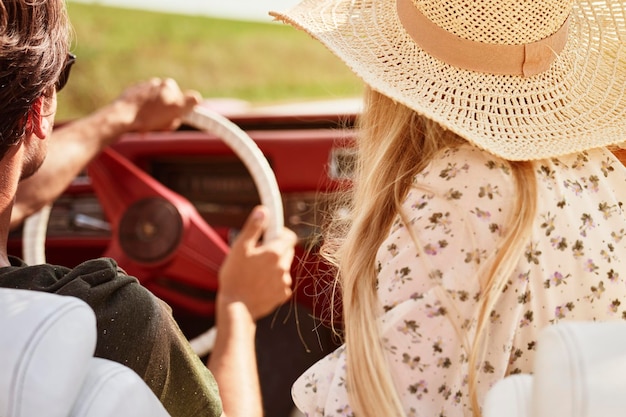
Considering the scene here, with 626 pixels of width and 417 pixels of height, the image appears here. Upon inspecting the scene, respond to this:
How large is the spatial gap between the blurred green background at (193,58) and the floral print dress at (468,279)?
7.03 meters

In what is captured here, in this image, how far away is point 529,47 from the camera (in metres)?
1.40

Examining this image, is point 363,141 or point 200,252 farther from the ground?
point 363,141

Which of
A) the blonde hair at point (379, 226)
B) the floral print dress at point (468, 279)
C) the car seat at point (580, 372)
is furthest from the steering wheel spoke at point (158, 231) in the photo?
the car seat at point (580, 372)

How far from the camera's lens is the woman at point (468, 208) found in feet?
4.16

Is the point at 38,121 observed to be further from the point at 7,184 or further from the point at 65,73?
the point at 65,73

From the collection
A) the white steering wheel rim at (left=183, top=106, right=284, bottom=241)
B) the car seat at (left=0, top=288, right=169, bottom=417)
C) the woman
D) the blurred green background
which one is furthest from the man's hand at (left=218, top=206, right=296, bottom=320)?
the blurred green background

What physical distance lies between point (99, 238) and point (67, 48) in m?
1.44

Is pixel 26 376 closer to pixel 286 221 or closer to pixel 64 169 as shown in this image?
pixel 64 169

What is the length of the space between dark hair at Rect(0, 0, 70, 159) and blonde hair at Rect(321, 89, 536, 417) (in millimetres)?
532

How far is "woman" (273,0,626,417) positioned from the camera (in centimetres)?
127

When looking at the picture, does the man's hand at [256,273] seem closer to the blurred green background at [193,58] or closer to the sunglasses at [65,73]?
the sunglasses at [65,73]

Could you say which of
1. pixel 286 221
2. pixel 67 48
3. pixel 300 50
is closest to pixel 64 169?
pixel 286 221

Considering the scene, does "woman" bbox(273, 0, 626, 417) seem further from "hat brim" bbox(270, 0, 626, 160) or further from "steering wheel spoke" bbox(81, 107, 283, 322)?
"steering wheel spoke" bbox(81, 107, 283, 322)

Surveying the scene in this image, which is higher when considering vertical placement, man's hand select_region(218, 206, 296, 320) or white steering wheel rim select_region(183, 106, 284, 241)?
white steering wheel rim select_region(183, 106, 284, 241)
